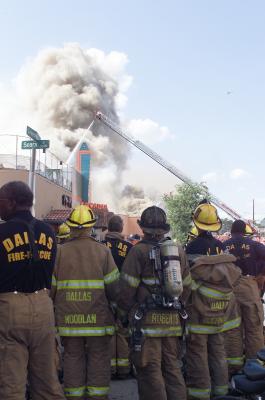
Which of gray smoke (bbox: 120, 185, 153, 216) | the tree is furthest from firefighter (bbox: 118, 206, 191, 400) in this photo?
gray smoke (bbox: 120, 185, 153, 216)

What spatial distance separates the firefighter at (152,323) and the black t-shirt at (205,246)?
64 centimetres

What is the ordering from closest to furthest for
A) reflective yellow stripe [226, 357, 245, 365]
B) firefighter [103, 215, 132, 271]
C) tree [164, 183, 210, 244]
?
reflective yellow stripe [226, 357, 245, 365]
firefighter [103, 215, 132, 271]
tree [164, 183, 210, 244]

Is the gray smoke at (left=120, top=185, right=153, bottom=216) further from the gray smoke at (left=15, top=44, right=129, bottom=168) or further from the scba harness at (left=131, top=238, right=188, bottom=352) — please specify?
the scba harness at (left=131, top=238, right=188, bottom=352)

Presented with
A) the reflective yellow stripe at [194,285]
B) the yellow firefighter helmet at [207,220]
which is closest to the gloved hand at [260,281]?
the yellow firefighter helmet at [207,220]

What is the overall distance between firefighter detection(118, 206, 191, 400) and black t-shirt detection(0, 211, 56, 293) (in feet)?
2.62

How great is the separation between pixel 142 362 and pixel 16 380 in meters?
1.05

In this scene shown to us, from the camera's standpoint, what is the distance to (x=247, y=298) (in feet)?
17.6

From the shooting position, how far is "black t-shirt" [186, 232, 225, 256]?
4.60m

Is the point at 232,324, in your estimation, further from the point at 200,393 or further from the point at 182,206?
the point at 182,206

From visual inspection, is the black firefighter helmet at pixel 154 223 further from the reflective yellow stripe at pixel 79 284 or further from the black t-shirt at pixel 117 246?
the black t-shirt at pixel 117 246

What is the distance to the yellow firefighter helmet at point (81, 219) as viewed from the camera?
165 inches

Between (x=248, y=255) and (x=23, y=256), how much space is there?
3.09 metres

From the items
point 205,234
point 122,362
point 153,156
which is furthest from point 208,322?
point 153,156

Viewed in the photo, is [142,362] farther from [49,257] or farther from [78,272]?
[49,257]
